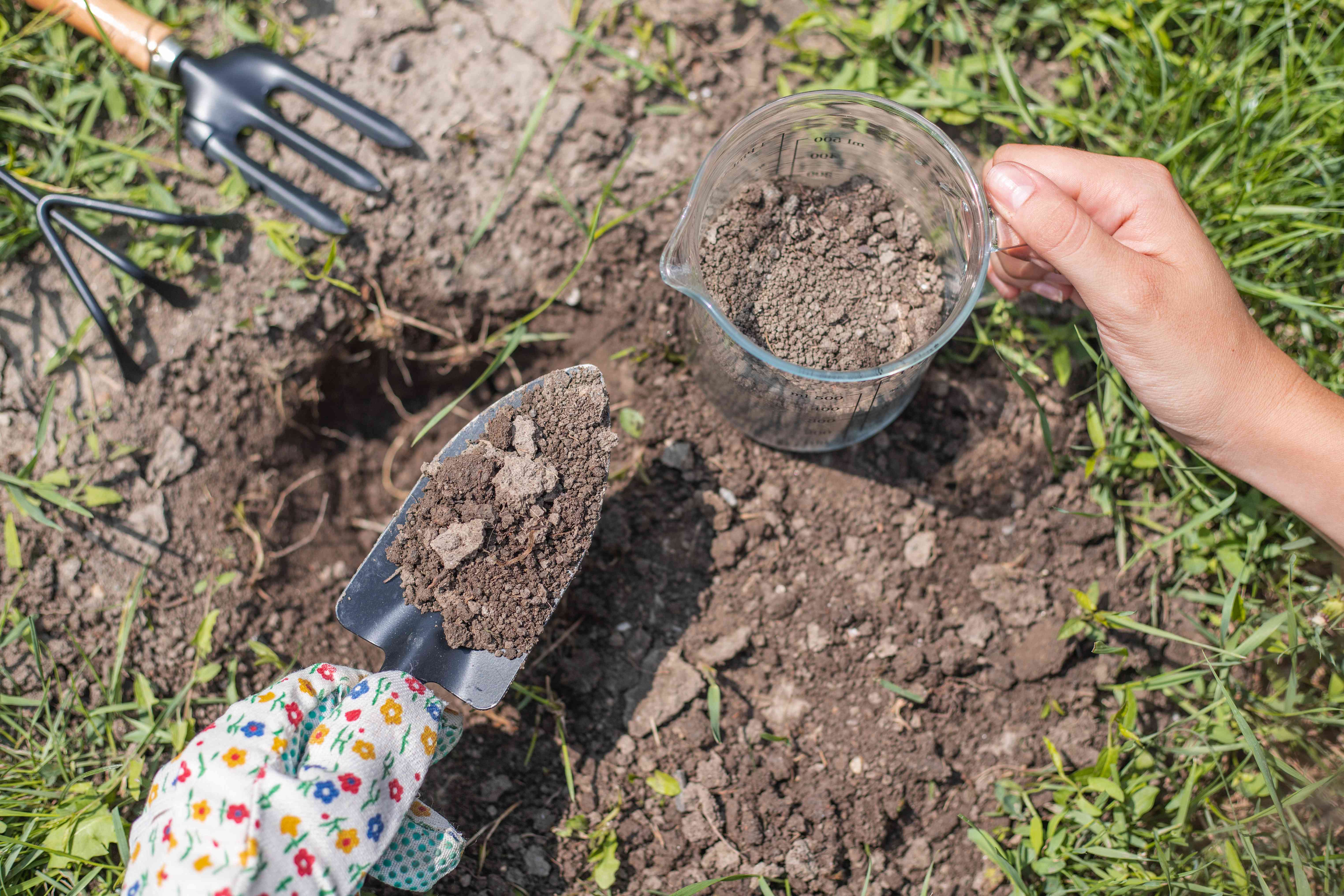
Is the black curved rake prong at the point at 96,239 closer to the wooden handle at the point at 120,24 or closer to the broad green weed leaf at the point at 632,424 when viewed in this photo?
the wooden handle at the point at 120,24

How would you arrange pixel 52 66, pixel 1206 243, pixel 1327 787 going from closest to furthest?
pixel 1206 243 < pixel 1327 787 < pixel 52 66

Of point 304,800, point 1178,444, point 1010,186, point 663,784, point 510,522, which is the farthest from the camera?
point 1178,444

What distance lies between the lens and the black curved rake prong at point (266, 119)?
6.05 ft

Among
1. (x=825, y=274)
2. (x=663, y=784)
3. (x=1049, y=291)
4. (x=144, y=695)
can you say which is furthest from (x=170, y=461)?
(x=1049, y=291)

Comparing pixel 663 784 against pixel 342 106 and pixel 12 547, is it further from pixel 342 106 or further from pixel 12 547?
pixel 342 106

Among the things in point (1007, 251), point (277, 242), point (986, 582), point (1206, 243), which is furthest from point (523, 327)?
point (1206, 243)

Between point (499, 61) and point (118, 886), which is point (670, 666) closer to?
point (118, 886)

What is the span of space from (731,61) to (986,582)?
1351 mm

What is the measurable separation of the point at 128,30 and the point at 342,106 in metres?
0.52

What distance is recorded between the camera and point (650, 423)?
1.81 meters

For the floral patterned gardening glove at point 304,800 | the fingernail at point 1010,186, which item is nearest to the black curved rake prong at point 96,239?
the floral patterned gardening glove at point 304,800

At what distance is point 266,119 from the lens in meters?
1.86

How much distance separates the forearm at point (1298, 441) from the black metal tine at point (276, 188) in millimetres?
1884

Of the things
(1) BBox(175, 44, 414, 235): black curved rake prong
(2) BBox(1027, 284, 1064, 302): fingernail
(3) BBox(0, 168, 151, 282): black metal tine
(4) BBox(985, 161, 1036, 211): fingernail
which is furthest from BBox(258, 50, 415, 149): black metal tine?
(2) BBox(1027, 284, 1064, 302): fingernail
